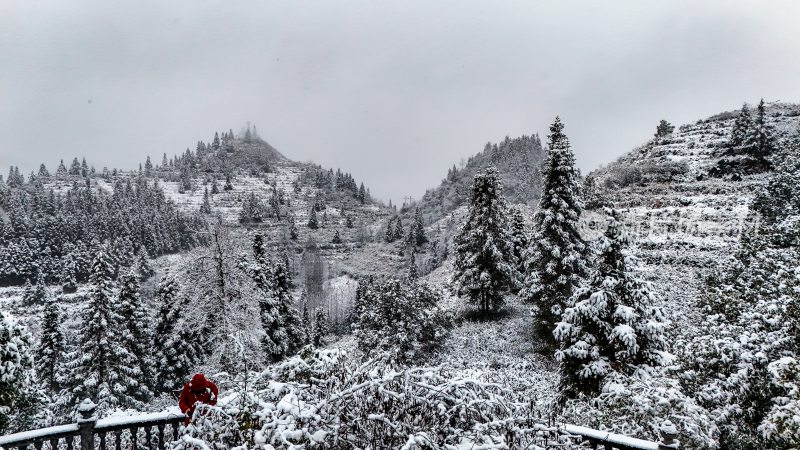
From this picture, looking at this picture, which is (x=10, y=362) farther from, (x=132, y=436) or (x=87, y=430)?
(x=132, y=436)

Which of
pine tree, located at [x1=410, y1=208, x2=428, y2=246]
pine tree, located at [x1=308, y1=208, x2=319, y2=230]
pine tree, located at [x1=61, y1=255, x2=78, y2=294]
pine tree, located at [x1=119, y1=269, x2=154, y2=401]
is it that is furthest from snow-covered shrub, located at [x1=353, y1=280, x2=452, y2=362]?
pine tree, located at [x1=308, y1=208, x2=319, y2=230]

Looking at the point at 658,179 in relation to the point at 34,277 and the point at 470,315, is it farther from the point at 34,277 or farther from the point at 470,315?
the point at 34,277

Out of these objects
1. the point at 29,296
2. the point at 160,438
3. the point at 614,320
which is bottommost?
the point at 29,296

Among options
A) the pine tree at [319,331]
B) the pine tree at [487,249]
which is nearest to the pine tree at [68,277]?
the pine tree at [319,331]

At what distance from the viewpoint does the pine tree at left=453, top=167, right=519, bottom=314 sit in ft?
104

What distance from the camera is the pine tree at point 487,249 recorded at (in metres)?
31.6

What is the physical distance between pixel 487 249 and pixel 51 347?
27688mm

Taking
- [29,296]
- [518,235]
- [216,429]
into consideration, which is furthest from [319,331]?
[216,429]

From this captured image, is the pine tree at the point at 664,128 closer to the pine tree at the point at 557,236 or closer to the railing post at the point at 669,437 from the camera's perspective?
the pine tree at the point at 557,236

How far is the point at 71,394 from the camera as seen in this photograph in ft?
81.0

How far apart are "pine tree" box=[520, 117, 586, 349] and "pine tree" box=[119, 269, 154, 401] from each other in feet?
75.9

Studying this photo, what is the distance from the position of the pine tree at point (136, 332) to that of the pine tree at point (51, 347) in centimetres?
371

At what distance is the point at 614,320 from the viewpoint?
48.6 feet

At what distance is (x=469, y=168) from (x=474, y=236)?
559ft
